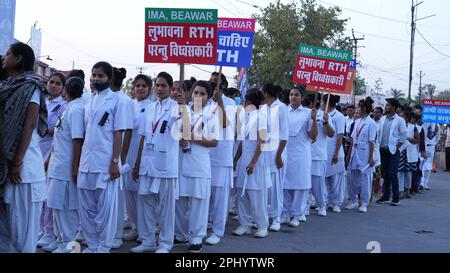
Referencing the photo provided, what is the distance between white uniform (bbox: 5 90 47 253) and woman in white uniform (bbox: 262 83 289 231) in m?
3.28

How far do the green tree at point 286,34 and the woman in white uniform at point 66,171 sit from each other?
1200 inches

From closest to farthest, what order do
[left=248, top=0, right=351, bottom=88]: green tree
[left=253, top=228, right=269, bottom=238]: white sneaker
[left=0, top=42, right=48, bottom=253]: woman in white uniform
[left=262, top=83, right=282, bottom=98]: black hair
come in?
[left=0, top=42, right=48, bottom=253]: woman in white uniform < [left=253, top=228, right=269, bottom=238]: white sneaker < [left=262, top=83, right=282, bottom=98]: black hair < [left=248, top=0, right=351, bottom=88]: green tree

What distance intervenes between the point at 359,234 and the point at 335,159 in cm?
198

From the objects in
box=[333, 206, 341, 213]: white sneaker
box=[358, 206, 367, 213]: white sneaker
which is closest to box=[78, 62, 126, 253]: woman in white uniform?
box=[333, 206, 341, 213]: white sneaker

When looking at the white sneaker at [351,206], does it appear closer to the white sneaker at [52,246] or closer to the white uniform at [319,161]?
the white uniform at [319,161]

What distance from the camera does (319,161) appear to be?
8.62 meters

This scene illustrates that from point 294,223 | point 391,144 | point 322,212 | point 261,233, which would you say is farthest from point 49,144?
point 391,144

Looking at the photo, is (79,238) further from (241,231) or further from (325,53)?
(325,53)

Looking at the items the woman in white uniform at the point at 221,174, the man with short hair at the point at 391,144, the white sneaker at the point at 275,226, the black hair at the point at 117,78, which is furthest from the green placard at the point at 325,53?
the black hair at the point at 117,78

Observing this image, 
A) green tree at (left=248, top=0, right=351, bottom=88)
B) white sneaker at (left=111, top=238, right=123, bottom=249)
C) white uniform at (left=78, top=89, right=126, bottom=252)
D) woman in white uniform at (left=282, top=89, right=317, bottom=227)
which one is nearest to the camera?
white uniform at (left=78, top=89, right=126, bottom=252)

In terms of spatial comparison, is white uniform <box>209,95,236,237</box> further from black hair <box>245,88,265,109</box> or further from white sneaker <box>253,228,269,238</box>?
black hair <box>245,88,265,109</box>

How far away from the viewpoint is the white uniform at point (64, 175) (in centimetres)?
534

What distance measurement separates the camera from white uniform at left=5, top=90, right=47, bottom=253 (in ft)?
13.8

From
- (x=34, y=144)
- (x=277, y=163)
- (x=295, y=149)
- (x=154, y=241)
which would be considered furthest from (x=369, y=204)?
(x=34, y=144)
